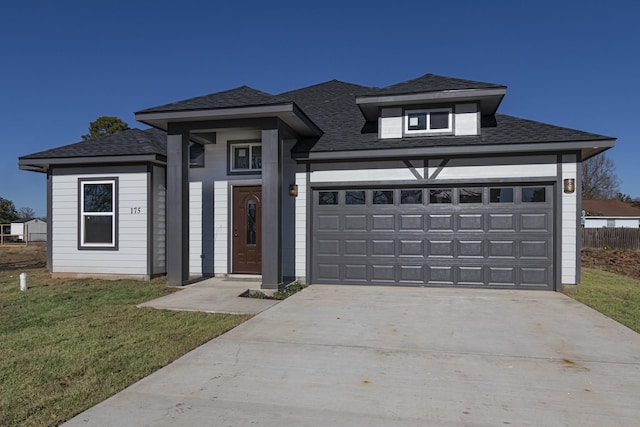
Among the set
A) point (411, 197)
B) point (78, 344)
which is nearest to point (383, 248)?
point (411, 197)

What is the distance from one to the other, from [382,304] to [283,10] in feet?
32.7

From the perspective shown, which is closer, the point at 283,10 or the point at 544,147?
the point at 544,147

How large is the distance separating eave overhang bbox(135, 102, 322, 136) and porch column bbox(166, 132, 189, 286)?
0.43 meters

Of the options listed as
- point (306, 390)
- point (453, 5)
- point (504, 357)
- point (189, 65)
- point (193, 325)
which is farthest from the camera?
point (189, 65)

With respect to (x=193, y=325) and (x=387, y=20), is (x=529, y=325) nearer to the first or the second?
(x=193, y=325)

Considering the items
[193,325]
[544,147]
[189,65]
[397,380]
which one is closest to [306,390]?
[397,380]

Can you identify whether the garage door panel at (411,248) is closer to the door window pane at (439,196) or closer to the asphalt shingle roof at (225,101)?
the door window pane at (439,196)

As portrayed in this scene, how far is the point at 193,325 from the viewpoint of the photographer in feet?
17.7

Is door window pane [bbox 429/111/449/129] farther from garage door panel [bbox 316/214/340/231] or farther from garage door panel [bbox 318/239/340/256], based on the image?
garage door panel [bbox 318/239/340/256]

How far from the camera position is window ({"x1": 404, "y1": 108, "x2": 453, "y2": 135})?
8969 mm

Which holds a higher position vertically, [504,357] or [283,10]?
[283,10]

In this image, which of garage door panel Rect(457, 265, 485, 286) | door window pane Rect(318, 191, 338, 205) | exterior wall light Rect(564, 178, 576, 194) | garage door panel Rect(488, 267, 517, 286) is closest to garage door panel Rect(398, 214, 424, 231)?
garage door panel Rect(457, 265, 485, 286)

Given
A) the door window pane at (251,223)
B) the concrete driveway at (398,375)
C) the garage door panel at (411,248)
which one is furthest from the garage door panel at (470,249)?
the door window pane at (251,223)

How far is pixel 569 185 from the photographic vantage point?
795cm
